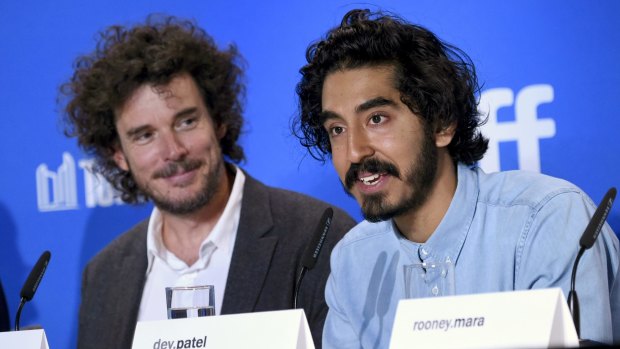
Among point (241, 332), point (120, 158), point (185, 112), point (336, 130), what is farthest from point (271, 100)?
point (241, 332)

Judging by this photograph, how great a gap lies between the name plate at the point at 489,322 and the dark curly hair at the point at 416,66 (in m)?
0.85

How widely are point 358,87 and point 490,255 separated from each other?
0.53 m

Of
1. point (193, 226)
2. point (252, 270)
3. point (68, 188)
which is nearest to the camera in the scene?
point (252, 270)

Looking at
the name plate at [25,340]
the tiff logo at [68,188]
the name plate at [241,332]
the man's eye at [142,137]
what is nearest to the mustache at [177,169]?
the man's eye at [142,137]

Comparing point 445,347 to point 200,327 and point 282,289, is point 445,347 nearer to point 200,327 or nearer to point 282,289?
point 200,327

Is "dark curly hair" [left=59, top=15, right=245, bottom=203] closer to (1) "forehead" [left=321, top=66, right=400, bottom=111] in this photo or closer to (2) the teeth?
(1) "forehead" [left=321, top=66, right=400, bottom=111]

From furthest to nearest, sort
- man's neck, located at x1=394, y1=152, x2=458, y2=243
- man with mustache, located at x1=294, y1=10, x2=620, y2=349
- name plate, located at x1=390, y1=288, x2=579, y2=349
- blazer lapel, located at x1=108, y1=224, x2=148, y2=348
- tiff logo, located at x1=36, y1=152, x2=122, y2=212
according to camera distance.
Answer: tiff logo, located at x1=36, y1=152, x2=122, y2=212, blazer lapel, located at x1=108, y1=224, x2=148, y2=348, man's neck, located at x1=394, y1=152, x2=458, y2=243, man with mustache, located at x1=294, y1=10, x2=620, y2=349, name plate, located at x1=390, y1=288, x2=579, y2=349

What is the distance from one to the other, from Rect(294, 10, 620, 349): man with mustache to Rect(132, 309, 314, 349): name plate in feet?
1.69

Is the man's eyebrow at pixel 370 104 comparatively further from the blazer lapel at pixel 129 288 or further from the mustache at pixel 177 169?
the blazer lapel at pixel 129 288

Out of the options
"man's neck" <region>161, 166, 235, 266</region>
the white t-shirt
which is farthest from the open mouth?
"man's neck" <region>161, 166, 235, 266</region>

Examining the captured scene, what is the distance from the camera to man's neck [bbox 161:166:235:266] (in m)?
3.12

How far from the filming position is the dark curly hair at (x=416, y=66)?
2326 millimetres

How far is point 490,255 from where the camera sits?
2.06 meters

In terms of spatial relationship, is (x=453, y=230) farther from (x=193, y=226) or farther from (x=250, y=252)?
(x=193, y=226)
